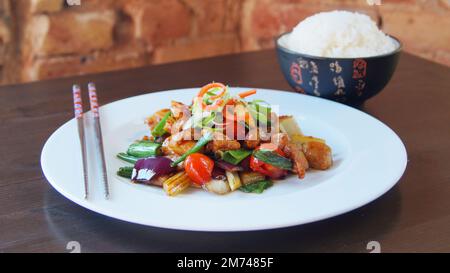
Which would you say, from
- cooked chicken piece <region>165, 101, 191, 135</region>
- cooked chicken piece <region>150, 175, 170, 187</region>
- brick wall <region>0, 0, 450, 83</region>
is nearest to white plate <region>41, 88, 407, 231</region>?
cooked chicken piece <region>150, 175, 170, 187</region>

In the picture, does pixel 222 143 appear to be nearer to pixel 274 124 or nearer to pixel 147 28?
pixel 274 124

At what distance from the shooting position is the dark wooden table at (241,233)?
0.73 meters

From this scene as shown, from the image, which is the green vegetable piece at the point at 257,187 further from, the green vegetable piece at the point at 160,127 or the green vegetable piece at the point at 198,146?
the green vegetable piece at the point at 160,127

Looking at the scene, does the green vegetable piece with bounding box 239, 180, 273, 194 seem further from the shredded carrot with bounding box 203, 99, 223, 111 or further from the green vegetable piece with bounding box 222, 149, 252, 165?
the shredded carrot with bounding box 203, 99, 223, 111

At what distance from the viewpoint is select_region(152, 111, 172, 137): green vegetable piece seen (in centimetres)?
101

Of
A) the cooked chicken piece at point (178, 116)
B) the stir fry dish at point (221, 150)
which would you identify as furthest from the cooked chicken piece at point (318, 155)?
the cooked chicken piece at point (178, 116)

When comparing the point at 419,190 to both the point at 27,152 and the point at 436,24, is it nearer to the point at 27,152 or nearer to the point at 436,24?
the point at 27,152

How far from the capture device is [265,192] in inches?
33.0

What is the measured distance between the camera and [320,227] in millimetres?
769

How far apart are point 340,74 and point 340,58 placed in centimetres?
4

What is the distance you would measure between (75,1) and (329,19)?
1251 millimetres

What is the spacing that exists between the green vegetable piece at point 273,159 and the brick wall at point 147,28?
1.22 metres

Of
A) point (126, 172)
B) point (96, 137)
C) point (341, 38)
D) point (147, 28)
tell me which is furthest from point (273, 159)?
point (147, 28)
